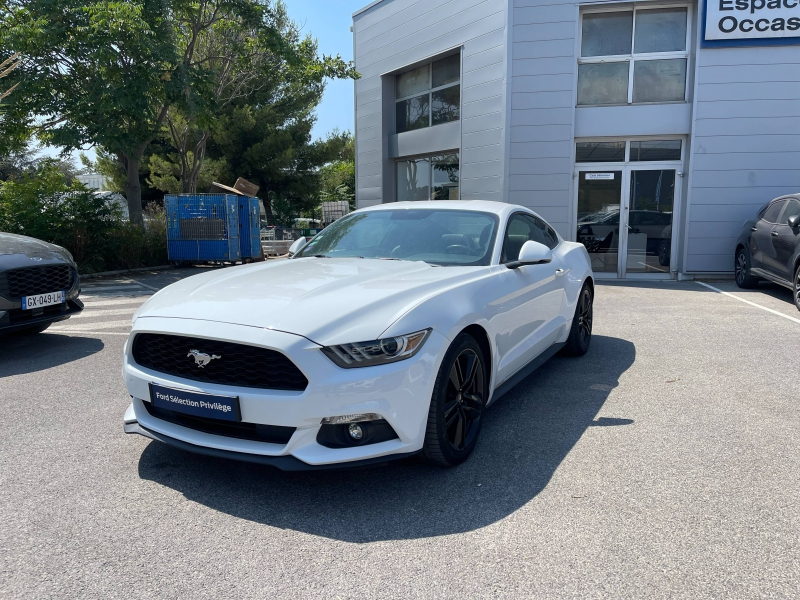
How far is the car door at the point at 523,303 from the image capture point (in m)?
3.78

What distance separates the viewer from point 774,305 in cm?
879

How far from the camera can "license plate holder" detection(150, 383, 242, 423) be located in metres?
2.75

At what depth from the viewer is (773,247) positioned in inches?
359

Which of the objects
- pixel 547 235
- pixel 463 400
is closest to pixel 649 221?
pixel 547 235

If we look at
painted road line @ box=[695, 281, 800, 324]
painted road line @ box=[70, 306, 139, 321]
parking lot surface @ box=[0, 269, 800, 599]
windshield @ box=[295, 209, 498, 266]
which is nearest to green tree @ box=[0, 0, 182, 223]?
painted road line @ box=[70, 306, 139, 321]

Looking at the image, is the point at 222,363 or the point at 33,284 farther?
the point at 33,284

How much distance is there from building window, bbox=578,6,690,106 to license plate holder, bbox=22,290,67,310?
34.3 ft

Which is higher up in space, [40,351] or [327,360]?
[327,360]

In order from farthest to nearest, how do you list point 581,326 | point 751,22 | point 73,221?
1. point 73,221
2. point 751,22
3. point 581,326

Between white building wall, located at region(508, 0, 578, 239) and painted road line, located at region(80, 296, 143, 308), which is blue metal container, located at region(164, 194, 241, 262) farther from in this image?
white building wall, located at region(508, 0, 578, 239)

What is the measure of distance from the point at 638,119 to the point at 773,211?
345 cm

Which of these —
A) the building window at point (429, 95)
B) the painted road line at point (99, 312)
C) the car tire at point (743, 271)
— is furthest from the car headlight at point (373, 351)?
the building window at point (429, 95)

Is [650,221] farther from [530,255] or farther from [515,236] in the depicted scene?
[530,255]

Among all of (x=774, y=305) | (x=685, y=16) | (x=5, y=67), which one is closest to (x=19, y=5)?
(x=5, y=67)
